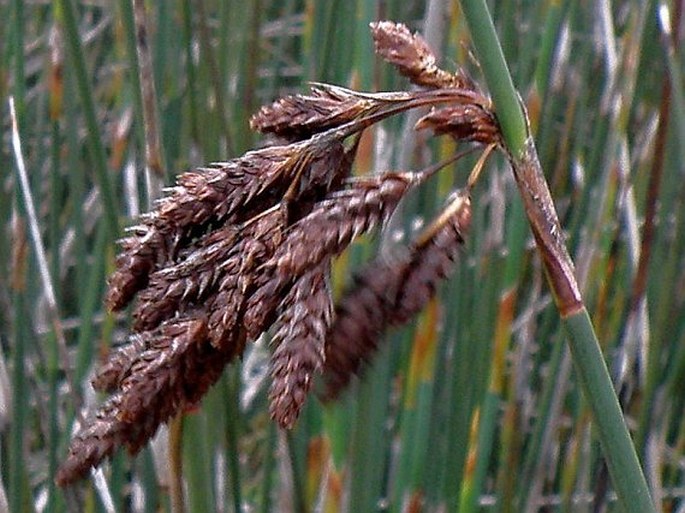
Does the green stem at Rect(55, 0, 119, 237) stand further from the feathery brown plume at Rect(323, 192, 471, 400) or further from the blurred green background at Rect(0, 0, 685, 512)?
the feathery brown plume at Rect(323, 192, 471, 400)

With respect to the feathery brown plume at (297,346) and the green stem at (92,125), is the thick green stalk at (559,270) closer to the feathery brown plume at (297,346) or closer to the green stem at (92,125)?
the feathery brown plume at (297,346)

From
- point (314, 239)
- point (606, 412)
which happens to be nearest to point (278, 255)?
point (314, 239)

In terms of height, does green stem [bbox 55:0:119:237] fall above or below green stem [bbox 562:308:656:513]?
above

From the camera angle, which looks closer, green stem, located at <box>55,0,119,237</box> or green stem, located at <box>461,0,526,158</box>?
green stem, located at <box>461,0,526,158</box>

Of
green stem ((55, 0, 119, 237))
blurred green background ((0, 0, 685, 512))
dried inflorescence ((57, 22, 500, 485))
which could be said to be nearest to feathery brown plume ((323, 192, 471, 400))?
dried inflorescence ((57, 22, 500, 485))

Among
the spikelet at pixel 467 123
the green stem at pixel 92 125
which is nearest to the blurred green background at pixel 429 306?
the green stem at pixel 92 125

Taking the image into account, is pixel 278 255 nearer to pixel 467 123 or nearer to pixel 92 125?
pixel 467 123

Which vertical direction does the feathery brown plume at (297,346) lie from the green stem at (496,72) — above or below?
below

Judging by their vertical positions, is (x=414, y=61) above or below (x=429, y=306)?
above
